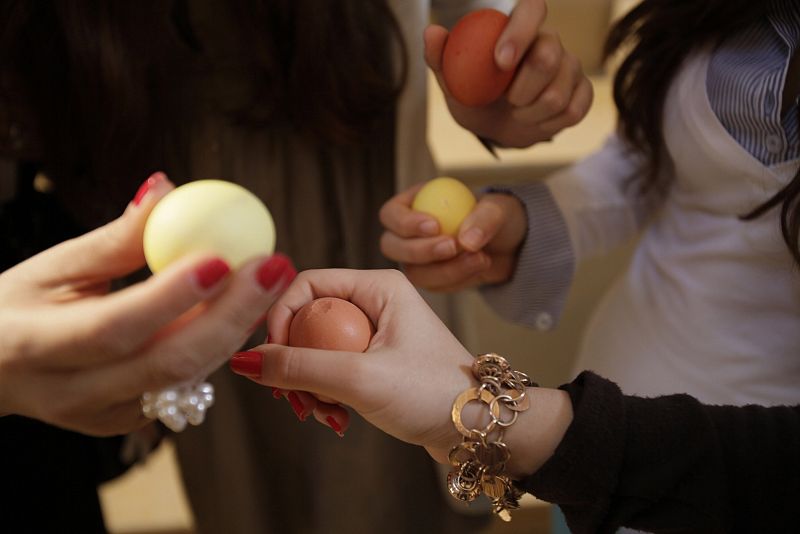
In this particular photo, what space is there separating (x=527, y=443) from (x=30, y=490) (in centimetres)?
48

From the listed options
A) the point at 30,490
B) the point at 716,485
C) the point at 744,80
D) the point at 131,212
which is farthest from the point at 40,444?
the point at 744,80

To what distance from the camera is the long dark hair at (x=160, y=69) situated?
579mm

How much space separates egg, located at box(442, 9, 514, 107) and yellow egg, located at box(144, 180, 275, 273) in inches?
9.3

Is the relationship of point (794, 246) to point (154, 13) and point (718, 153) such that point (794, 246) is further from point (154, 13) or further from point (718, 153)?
point (154, 13)

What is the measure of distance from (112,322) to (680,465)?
1.16 ft

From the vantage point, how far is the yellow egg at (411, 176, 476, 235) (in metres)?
0.58

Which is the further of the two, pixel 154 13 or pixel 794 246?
pixel 154 13

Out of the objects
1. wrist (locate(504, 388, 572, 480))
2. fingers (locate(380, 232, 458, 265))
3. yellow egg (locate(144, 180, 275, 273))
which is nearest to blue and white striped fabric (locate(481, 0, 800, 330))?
fingers (locate(380, 232, 458, 265))

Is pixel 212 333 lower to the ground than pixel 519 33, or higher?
lower

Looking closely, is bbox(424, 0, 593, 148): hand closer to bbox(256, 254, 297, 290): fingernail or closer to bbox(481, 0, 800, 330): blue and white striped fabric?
bbox(481, 0, 800, 330): blue and white striped fabric

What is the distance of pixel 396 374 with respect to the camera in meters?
0.39

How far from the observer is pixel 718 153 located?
53cm

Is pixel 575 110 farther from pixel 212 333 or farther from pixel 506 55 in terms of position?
pixel 212 333

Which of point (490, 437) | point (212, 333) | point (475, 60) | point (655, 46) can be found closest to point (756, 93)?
point (655, 46)
